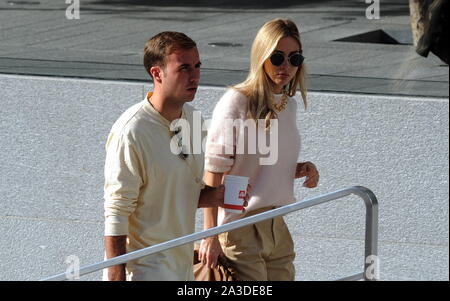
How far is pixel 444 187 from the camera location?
6730 millimetres

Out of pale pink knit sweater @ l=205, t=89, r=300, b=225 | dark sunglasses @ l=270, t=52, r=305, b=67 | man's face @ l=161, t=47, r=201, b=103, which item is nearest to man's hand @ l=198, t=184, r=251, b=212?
pale pink knit sweater @ l=205, t=89, r=300, b=225

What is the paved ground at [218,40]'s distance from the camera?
23.4 feet

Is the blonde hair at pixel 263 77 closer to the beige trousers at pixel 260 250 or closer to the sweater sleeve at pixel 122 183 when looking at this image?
the beige trousers at pixel 260 250

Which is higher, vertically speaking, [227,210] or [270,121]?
[270,121]

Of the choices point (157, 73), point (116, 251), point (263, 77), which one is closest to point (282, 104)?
point (263, 77)

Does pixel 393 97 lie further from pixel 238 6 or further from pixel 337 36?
pixel 238 6

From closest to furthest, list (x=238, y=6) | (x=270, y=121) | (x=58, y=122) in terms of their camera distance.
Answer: (x=270, y=121)
(x=58, y=122)
(x=238, y=6)

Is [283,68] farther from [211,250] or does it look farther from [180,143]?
[211,250]

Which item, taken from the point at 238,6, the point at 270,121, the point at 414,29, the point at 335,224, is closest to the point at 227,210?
the point at 270,121

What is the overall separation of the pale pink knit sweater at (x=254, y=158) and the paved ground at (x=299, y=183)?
1.97 meters

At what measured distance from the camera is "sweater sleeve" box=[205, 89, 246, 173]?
15.6 ft

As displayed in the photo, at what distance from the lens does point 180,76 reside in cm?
438

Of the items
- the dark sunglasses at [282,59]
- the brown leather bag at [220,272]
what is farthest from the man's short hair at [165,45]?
the brown leather bag at [220,272]
